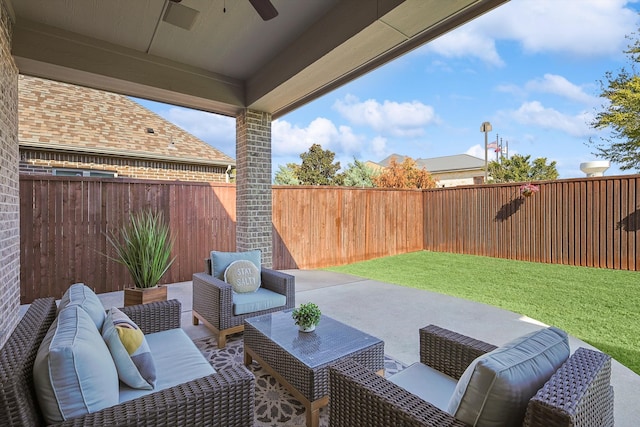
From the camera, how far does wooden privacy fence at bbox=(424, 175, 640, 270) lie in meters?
6.08

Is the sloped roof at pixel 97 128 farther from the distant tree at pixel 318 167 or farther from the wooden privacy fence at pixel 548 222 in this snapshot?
the distant tree at pixel 318 167

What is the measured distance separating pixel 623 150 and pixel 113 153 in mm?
14511

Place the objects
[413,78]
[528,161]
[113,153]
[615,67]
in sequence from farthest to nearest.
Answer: [528,161] → [413,78] → [615,67] → [113,153]

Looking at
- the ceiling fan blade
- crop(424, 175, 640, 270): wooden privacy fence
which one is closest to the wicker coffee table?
the ceiling fan blade

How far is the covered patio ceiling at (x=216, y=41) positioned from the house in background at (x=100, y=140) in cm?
382

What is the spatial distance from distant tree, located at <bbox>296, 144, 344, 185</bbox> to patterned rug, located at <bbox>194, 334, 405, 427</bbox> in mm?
16152

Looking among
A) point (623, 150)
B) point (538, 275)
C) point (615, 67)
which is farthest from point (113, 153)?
point (623, 150)

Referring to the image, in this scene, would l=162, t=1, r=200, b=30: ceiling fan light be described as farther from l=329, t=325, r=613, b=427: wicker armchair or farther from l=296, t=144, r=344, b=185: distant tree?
l=296, t=144, r=344, b=185: distant tree

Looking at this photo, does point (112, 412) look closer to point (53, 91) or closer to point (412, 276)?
point (412, 276)

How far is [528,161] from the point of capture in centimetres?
1912

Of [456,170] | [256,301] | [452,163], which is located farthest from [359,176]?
[256,301]

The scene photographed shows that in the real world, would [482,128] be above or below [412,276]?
above

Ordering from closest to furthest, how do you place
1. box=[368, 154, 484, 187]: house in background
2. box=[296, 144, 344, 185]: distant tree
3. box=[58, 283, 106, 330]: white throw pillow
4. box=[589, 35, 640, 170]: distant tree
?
box=[58, 283, 106, 330]: white throw pillow
box=[589, 35, 640, 170]: distant tree
box=[296, 144, 344, 185]: distant tree
box=[368, 154, 484, 187]: house in background

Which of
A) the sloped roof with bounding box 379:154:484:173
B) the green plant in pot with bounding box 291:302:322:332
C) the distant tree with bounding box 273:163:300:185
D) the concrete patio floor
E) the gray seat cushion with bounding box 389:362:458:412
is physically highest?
the sloped roof with bounding box 379:154:484:173
